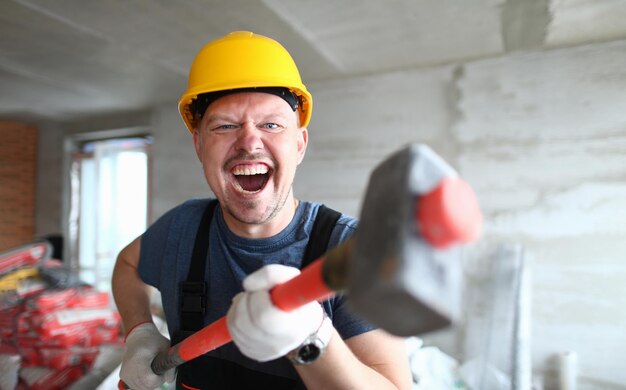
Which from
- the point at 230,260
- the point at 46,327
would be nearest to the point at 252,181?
the point at 230,260

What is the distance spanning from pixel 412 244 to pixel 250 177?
2.91ft

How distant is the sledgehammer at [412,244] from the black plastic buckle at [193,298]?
78cm

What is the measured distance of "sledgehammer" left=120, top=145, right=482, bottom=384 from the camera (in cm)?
38

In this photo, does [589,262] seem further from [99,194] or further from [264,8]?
[99,194]

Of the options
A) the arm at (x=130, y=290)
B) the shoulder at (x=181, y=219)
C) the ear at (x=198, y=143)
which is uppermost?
the ear at (x=198, y=143)

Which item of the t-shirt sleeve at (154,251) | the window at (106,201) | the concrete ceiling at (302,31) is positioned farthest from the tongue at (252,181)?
the window at (106,201)

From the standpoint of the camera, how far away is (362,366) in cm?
79

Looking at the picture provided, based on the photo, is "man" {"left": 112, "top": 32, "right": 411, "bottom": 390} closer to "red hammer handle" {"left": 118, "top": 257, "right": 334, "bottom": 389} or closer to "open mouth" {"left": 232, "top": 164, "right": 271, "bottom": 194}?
"open mouth" {"left": 232, "top": 164, "right": 271, "bottom": 194}

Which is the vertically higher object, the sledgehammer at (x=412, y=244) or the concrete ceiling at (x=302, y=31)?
the concrete ceiling at (x=302, y=31)

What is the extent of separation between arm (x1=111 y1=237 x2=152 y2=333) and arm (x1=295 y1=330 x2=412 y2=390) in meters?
0.80

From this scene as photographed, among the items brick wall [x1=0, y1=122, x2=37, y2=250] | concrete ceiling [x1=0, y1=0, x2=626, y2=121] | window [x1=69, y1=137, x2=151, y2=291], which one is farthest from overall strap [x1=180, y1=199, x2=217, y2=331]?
brick wall [x1=0, y1=122, x2=37, y2=250]

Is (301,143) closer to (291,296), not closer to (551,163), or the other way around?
(291,296)

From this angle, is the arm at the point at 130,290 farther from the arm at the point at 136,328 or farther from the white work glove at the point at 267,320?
the white work glove at the point at 267,320

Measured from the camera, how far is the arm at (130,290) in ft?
4.35
